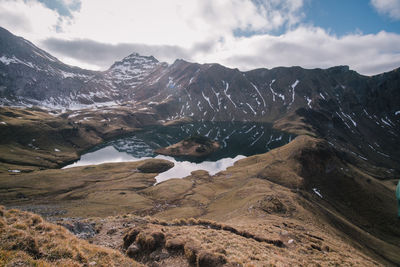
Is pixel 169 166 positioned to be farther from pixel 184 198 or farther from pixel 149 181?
pixel 184 198

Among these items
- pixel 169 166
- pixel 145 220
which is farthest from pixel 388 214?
pixel 169 166

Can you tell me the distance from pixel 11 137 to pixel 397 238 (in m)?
232

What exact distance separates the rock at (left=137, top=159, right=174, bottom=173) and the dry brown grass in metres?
114

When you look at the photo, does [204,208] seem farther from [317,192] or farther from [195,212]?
[317,192]

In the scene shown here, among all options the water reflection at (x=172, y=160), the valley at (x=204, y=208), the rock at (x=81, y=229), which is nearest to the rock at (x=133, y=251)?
the valley at (x=204, y=208)

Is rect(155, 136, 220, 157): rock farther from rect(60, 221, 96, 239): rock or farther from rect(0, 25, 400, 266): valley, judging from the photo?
rect(60, 221, 96, 239): rock

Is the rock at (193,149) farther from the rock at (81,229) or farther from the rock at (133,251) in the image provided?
the rock at (133,251)

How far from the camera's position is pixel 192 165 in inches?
5586

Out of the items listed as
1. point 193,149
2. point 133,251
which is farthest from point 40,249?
point 193,149

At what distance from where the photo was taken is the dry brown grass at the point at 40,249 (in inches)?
403

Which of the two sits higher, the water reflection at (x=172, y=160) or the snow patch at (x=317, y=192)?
the water reflection at (x=172, y=160)

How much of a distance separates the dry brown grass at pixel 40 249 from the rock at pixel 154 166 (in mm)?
113758

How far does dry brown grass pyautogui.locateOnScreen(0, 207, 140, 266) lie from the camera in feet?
33.6

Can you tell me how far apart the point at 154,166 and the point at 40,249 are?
12361 cm
